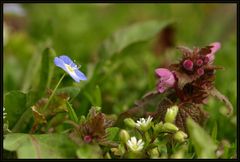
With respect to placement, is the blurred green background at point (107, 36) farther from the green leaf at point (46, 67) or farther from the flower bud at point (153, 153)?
the flower bud at point (153, 153)

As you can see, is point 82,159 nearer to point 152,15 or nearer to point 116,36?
point 116,36

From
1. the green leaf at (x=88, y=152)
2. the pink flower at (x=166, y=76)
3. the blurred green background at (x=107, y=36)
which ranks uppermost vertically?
the pink flower at (x=166, y=76)

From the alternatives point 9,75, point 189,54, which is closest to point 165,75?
point 189,54

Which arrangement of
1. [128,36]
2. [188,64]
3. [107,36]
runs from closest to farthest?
[188,64] → [128,36] → [107,36]

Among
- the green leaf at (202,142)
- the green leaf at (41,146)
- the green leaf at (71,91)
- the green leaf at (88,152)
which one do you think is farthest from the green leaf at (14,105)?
the green leaf at (202,142)

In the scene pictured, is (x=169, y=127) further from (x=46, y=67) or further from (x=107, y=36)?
(x=107, y=36)

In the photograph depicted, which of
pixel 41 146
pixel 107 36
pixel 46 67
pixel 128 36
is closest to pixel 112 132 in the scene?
pixel 41 146
